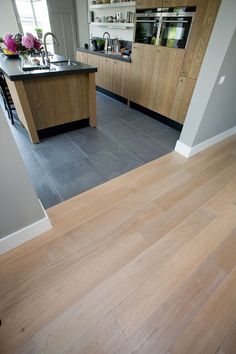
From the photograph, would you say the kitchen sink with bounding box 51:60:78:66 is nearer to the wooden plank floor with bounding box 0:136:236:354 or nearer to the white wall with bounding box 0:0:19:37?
the wooden plank floor with bounding box 0:136:236:354

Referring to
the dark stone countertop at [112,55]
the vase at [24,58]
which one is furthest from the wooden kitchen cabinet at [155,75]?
the vase at [24,58]

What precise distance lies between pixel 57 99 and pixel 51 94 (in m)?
0.11

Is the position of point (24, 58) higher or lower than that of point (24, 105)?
higher

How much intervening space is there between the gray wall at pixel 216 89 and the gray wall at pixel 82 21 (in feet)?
15.5

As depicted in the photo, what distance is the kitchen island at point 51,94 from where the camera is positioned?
2.19m

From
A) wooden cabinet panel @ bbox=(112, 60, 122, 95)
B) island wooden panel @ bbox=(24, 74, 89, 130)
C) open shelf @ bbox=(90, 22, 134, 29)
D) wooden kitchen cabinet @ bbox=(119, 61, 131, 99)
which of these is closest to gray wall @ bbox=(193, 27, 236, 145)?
island wooden panel @ bbox=(24, 74, 89, 130)

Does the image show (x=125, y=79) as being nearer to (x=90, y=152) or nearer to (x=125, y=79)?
(x=125, y=79)

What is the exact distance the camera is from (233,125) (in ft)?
9.45

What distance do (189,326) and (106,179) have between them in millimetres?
1435

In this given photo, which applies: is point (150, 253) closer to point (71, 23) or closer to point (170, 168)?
point (170, 168)

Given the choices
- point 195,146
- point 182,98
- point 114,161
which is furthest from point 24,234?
point 182,98

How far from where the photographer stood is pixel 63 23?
518 centimetres

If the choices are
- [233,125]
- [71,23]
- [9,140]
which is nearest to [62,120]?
[9,140]

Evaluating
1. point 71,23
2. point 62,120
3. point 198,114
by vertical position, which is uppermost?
point 71,23
